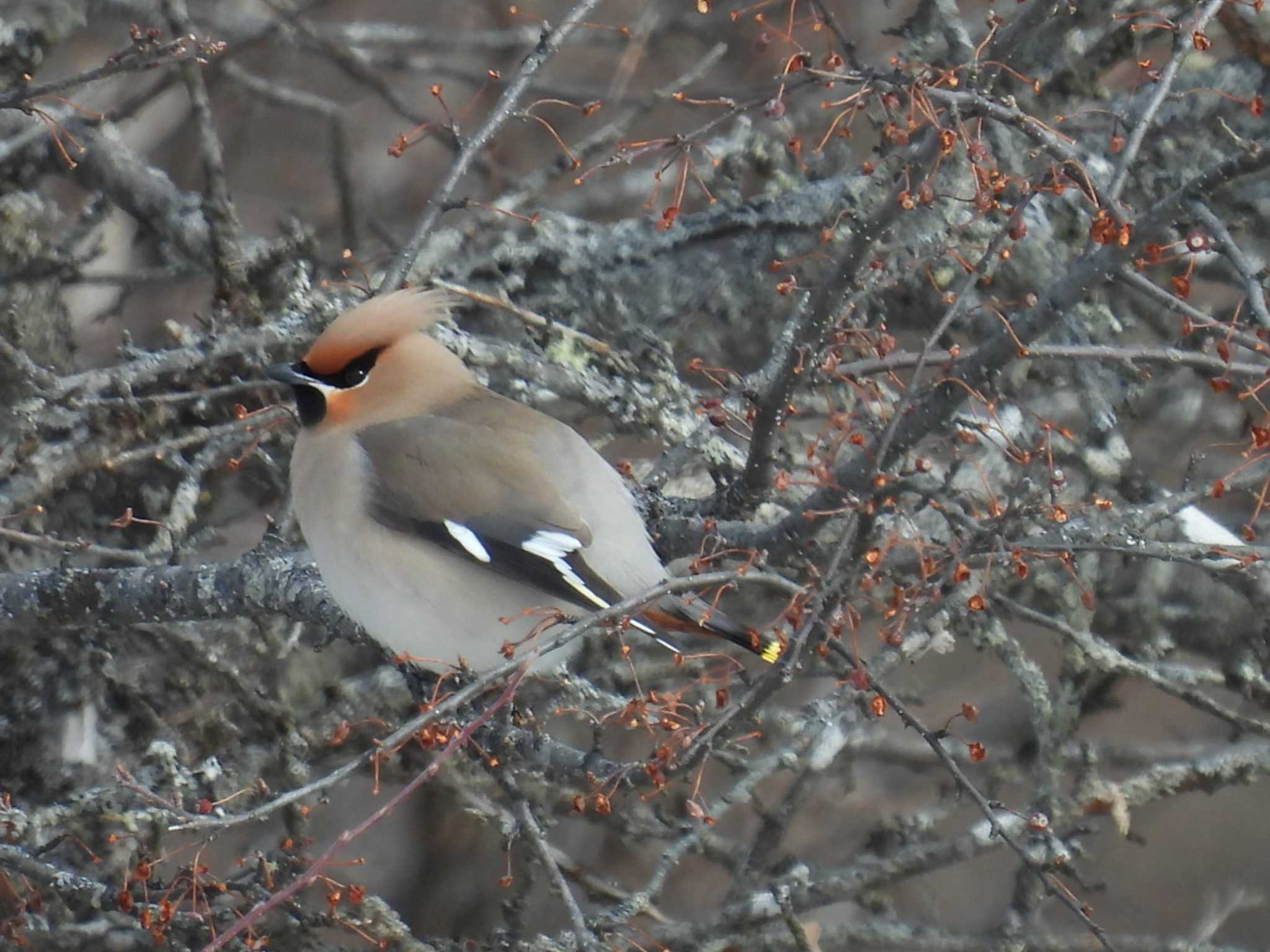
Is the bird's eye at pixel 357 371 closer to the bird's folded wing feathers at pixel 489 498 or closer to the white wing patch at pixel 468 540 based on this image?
the bird's folded wing feathers at pixel 489 498

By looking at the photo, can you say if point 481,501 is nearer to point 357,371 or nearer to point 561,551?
point 561,551

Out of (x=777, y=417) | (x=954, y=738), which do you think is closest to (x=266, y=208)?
(x=954, y=738)

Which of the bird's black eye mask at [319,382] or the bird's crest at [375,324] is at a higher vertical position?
the bird's crest at [375,324]

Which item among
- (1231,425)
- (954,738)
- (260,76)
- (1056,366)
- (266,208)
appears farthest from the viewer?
(266,208)

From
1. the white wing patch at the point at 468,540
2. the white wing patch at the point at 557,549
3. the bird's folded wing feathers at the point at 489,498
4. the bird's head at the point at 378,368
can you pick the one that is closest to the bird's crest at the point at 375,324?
the bird's head at the point at 378,368

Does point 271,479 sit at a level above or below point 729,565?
below

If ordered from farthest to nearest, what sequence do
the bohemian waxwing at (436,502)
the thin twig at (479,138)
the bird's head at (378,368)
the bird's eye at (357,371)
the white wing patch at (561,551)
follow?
the bird's eye at (357,371) < the bird's head at (378,368) < the bohemian waxwing at (436,502) < the white wing patch at (561,551) < the thin twig at (479,138)

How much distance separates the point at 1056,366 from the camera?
377cm

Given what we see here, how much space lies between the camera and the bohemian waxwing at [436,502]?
325 cm

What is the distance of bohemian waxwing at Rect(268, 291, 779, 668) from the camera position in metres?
3.25

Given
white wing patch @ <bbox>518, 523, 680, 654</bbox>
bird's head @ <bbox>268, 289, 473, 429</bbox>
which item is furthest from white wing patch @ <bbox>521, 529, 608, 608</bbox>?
bird's head @ <bbox>268, 289, 473, 429</bbox>

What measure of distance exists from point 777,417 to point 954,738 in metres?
2.55

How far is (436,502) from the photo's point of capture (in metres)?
3.36

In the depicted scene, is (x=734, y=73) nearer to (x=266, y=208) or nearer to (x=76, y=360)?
(x=266, y=208)
